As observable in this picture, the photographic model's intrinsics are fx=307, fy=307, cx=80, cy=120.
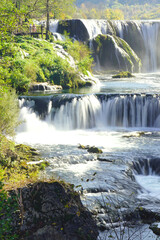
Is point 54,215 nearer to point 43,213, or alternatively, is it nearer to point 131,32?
point 43,213

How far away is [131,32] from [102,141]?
3466 centimetres

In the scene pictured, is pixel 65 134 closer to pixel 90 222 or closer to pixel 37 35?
pixel 90 222

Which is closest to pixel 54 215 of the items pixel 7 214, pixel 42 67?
pixel 7 214

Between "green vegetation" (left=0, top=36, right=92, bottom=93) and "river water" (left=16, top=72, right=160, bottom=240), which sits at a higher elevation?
"green vegetation" (left=0, top=36, right=92, bottom=93)

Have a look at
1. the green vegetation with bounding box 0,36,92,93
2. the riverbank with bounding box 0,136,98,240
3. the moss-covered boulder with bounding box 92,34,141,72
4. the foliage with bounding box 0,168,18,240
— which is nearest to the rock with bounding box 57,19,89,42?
the moss-covered boulder with bounding box 92,34,141,72

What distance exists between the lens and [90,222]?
22.0 ft

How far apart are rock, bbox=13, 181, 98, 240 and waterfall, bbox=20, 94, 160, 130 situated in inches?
509

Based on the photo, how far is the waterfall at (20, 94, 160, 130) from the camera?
19891 mm

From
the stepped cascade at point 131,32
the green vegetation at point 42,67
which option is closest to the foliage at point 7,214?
the green vegetation at point 42,67

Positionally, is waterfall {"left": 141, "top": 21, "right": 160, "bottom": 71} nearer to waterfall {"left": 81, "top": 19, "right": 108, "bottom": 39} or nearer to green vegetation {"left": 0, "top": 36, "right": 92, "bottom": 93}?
waterfall {"left": 81, "top": 19, "right": 108, "bottom": 39}

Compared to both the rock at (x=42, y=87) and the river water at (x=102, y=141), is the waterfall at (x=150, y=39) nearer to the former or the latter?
the river water at (x=102, y=141)

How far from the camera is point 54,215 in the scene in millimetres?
6367

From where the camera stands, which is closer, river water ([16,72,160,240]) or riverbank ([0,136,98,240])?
riverbank ([0,136,98,240])

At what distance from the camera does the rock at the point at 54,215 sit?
613 cm
